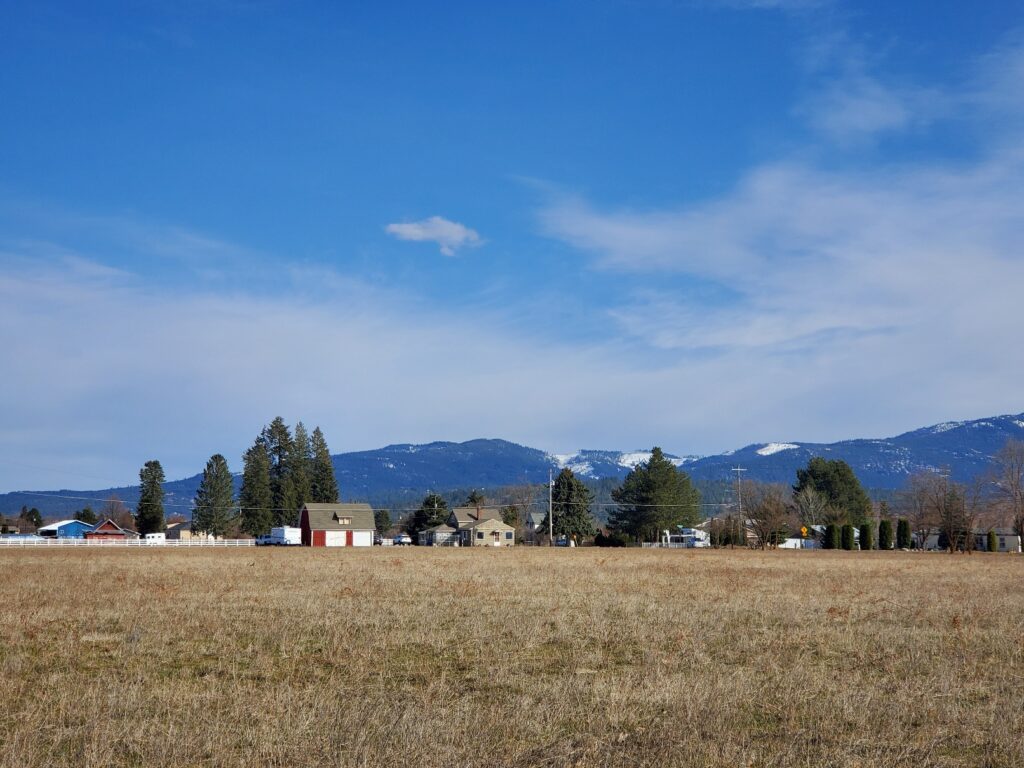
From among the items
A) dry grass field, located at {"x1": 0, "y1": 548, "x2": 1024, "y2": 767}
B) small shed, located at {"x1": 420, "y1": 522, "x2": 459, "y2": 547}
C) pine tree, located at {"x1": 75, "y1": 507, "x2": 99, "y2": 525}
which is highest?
dry grass field, located at {"x1": 0, "y1": 548, "x2": 1024, "y2": 767}

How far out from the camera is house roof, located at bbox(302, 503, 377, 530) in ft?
400

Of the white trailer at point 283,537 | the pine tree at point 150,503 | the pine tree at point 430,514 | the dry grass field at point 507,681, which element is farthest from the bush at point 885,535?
the pine tree at point 150,503

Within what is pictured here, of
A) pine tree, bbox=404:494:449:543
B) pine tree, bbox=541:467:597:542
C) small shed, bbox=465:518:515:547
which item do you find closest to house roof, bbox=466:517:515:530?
small shed, bbox=465:518:515:547

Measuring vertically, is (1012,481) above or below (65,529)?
above

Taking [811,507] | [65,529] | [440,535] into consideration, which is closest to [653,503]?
[811,507]

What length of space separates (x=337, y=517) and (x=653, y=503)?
43627 mm

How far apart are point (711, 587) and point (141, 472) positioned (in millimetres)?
117693

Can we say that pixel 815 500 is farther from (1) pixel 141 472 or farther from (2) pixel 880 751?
(2) pixel 880 751

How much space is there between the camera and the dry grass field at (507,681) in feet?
28.2

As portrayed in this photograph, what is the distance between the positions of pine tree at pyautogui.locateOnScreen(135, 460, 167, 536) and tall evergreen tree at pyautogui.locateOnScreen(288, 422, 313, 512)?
62.7 feet

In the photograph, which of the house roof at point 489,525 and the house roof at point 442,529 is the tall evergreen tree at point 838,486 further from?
the house roof at point 442,529

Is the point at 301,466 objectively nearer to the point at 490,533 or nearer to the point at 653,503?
the point at 490,533

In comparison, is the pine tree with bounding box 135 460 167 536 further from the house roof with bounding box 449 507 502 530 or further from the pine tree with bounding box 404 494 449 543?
the house roof with bounding box 449 507 502 530

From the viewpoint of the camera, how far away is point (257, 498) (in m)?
132
